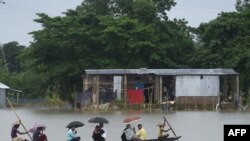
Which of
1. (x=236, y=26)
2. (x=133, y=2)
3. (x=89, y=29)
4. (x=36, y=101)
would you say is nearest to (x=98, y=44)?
(x=89, y=29)

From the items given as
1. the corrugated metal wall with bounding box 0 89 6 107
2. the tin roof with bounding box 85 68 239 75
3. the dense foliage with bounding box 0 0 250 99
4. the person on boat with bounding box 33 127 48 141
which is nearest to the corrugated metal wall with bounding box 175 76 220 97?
the tin roof with bounding box 85 68 239 75

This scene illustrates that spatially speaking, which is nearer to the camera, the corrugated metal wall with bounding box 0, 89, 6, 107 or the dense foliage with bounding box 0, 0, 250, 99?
the dense foliage with bounding box 0, 0, 250, 99

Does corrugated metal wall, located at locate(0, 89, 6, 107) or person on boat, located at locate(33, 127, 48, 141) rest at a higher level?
corrugated metal wall, located at locate(0, 89, 6, 107)

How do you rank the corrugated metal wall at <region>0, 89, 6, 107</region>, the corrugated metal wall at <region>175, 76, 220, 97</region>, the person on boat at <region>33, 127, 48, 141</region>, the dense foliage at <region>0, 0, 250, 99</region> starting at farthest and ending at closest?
the corrugated metal wall at <region>0, 89, 6, 107</region>
the dense foliage at <region>0, 0, 250, 99</region>
the corrugated metal wall at <region>175, 76, 220, 97</region>
the person on boat at <region>33, 127, 48, 141</region>

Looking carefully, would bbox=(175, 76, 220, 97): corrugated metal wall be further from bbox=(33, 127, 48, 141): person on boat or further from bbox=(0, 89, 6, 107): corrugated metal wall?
bbox=(33, 127, 48, 141): person on boat

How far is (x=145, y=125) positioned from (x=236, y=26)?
853 inches

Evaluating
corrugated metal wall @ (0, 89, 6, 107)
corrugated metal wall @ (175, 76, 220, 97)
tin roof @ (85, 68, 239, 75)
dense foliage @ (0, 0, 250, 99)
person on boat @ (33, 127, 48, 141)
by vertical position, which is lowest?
person on boat @ (33, 127, 48, 141)

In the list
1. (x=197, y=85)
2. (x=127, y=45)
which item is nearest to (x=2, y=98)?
(x=127, y=45)

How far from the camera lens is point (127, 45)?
51.3 meters

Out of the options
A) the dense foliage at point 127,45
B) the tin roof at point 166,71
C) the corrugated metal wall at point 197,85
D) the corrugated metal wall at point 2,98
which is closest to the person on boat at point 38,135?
the tin roof at point 166,71

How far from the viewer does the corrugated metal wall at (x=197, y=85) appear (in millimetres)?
48719

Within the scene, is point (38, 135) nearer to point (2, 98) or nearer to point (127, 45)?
point (127, 45)

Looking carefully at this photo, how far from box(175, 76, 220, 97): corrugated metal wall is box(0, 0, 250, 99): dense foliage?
8.70 feet

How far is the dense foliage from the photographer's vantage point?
51.5 metres
